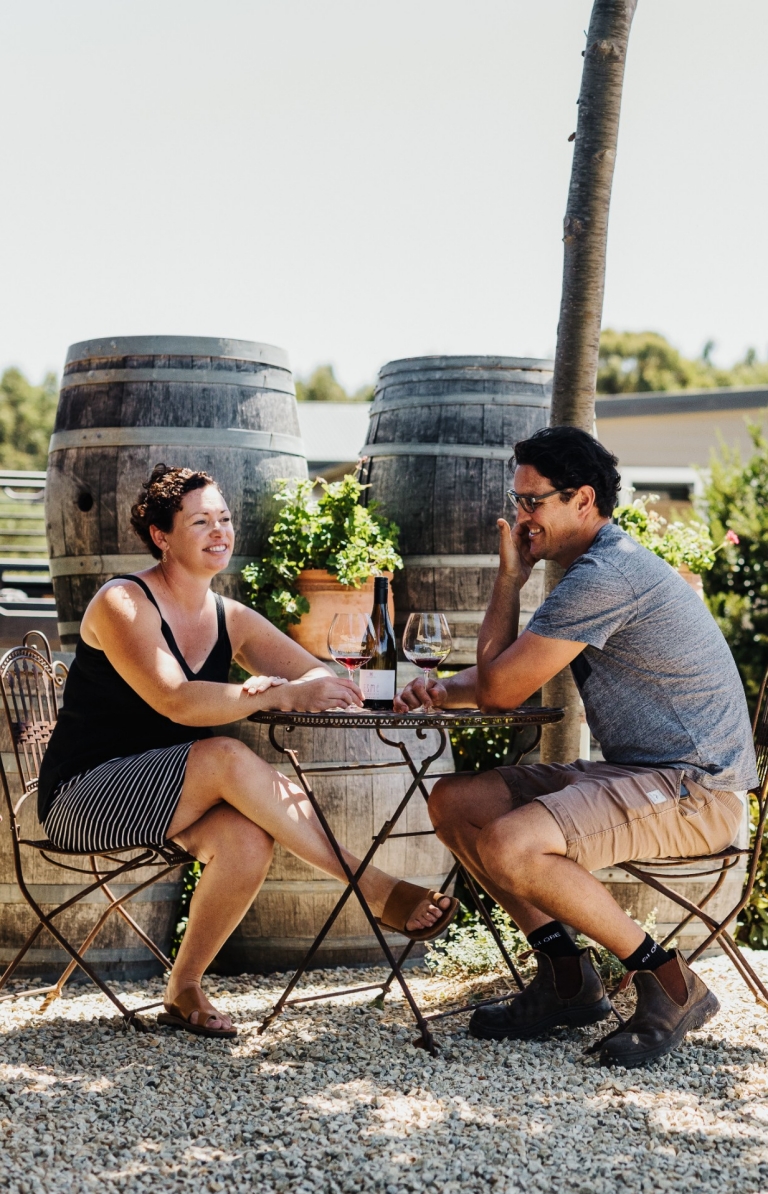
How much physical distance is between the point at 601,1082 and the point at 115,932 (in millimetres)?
1699

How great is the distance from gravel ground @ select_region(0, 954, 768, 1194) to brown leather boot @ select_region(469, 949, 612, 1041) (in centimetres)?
5

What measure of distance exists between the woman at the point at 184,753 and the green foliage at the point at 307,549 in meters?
0.93

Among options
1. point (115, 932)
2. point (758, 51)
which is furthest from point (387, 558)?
point (758, 51)

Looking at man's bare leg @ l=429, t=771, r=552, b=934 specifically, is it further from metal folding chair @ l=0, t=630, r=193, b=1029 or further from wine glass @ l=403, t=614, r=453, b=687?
metal folding chair @ l=0, t=630, r=193, b=1029

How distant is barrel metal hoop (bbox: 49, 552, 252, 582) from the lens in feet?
14.7

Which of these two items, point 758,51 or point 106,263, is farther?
point 106,263

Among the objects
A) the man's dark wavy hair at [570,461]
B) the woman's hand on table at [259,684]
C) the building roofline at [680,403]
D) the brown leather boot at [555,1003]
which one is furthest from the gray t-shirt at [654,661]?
the building roofline at [680,403]

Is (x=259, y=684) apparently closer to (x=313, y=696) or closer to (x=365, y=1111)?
(x=313, y=696)

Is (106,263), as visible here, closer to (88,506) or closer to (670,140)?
(670,140)

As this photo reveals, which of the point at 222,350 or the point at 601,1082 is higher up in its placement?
the point at 222,350

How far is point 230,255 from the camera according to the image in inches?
853

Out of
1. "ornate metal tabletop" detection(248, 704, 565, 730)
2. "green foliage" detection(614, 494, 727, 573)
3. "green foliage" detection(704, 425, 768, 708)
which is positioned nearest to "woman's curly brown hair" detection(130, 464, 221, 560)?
"ornate metal tabletop" detection(248, 704, 565, 730)

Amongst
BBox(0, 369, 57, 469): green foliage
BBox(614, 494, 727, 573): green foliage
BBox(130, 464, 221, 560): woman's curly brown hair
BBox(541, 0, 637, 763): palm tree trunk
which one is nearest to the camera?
BBox(130, 464, 221, 560): woman's curly brown hair

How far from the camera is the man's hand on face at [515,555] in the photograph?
131 inches
